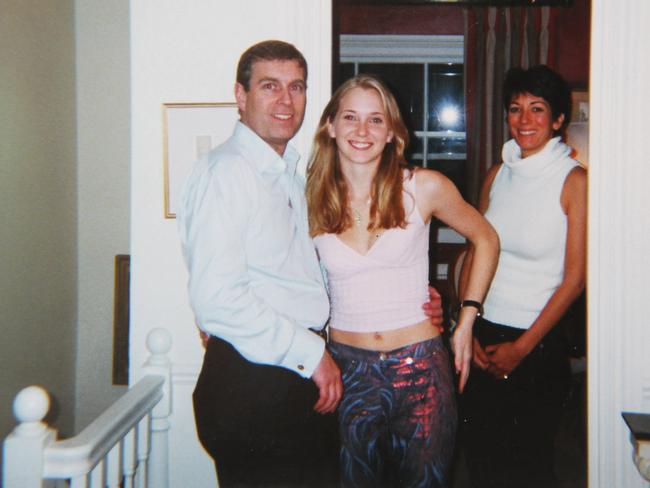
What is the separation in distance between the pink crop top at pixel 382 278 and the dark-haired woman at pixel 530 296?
1.74 ft

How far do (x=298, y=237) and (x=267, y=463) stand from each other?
0.59m

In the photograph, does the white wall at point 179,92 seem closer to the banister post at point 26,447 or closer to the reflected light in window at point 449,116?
the banister post at point 26,447

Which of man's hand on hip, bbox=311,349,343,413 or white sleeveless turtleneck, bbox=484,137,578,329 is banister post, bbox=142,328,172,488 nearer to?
man's hand on hip, bbox=311,349,343,413

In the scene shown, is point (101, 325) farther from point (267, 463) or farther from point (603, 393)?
point (603, 393)

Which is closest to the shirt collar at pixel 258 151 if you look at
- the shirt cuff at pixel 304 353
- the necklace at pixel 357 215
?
the necklace at pixel 357 215

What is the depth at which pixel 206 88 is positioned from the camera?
1737mm

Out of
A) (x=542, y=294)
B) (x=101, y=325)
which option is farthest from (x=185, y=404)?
(x=101, y=325)

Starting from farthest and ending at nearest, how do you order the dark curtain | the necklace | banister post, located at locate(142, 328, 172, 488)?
the dark curtain < banister post, located at locate(142, 328, 172, 488) < the necklace

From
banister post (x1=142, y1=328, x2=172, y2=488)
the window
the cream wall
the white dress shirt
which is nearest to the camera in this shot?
the white dress shirt

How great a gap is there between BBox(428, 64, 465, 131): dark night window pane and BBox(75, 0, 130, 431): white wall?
2454 mm

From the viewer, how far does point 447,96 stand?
4.53 meters

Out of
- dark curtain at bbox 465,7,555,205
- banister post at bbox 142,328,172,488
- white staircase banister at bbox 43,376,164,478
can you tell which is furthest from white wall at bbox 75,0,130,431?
dark curtain at bbox 465,7,555,205

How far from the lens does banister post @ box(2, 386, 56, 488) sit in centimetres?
116

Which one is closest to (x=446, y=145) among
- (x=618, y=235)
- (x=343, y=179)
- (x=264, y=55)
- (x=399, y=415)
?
(x=618, y=235)
